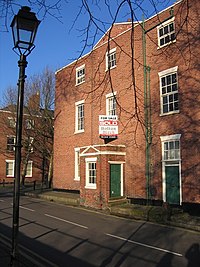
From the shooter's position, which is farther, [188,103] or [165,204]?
[188,103]

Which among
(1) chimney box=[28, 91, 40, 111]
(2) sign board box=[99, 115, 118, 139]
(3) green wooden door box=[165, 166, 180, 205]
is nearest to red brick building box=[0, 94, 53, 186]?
(1) chimney box=[28, 91, 40, 111]

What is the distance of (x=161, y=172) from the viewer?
17.3m

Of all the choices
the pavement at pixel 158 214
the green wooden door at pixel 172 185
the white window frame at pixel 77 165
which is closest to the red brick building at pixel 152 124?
the green wooden door at pixel 172 185

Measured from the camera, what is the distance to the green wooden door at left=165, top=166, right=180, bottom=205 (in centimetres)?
1641

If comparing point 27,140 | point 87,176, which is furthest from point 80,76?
point 27,140

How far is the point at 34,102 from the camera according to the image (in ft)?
108

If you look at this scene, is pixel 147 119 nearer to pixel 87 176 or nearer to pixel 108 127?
pixel 108 127

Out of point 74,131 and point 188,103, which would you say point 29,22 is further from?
point 74,131

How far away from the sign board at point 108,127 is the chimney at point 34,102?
14957 millimetres

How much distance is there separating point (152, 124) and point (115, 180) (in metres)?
4.22

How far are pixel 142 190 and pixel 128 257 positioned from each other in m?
10.3

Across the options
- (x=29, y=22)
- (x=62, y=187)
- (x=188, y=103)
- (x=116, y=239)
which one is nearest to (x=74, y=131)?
(x=62, y=187)

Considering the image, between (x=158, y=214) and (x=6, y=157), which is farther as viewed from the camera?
(x=6, y=157)

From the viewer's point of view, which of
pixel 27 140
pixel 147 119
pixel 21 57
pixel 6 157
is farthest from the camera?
pixel 6 157
